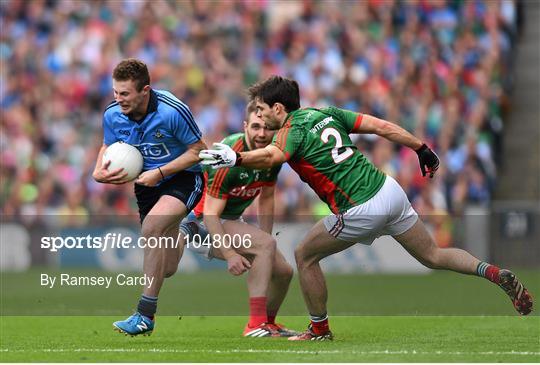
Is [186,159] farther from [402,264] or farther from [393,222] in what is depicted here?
[402,264]

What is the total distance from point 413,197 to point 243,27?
604 cm

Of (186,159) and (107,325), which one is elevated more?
(186,159)

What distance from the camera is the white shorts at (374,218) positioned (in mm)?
11578

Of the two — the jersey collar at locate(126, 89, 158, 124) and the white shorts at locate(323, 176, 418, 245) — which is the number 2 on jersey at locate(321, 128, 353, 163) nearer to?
the white shorts at locate(323, 176, 418, 245)

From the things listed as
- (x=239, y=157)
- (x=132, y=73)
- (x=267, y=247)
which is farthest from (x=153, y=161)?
(x=239, y=157)

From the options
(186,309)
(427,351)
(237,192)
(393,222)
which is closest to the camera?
(427,351)

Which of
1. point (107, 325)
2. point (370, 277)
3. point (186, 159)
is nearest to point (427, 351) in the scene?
point (186, 159)

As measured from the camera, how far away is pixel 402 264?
22.0 metres

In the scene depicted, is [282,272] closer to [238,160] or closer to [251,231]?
[251,231]

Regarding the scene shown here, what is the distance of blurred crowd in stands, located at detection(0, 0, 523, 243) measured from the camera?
23.6 metres

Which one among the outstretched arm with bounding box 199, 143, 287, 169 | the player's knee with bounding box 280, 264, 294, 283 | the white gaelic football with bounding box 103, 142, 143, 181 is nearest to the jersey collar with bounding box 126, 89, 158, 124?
the white gaelic football with bounding box 103, 142, 143, 181

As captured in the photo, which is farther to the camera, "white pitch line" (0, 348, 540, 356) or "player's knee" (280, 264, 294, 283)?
"player's knee" (280, 264, 294, 283)

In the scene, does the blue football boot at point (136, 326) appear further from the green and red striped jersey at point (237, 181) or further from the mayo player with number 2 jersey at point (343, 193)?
the green and red striped jersey at point (237, 181)

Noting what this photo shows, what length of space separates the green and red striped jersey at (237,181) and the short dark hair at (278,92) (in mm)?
1112
